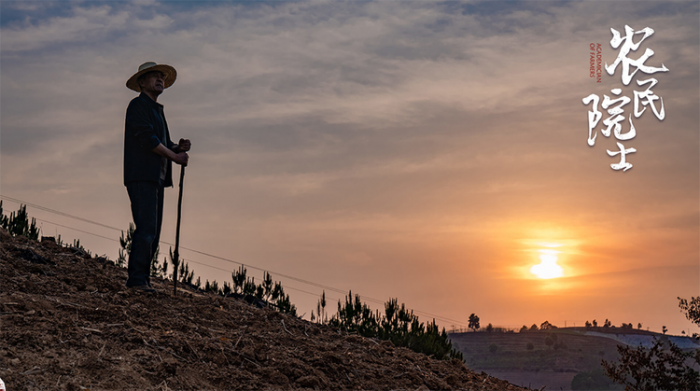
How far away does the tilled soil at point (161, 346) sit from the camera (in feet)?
18.2

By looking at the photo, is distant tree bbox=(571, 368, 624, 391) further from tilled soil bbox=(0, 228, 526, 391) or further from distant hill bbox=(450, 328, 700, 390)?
tilled soil bbox=(0, 228, 526, 391)

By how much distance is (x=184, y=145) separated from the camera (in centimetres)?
949

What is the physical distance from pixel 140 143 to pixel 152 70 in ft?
3.98

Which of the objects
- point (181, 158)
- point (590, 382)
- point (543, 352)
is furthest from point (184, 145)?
point (543, 352)

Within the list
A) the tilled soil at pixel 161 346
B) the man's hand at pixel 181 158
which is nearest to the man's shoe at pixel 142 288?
the tilled soil at pixel 161 346

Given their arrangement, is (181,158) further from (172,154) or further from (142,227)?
(142,227)

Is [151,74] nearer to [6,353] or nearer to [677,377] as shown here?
[6,353]

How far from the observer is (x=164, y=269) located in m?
15.6

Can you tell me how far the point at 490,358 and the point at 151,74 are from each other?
10384 centimetres

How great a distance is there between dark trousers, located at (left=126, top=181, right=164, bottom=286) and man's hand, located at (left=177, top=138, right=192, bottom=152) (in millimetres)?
769

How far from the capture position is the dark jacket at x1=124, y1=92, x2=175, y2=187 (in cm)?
877

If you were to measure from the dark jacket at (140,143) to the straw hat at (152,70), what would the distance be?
0.41 m

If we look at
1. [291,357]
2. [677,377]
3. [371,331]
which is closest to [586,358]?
[677,377]

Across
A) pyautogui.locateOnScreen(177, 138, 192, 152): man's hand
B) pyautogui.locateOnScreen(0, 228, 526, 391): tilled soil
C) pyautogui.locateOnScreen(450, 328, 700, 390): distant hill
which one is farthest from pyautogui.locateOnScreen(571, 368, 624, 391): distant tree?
pyautogui.locateOnScreen(177, 138, 192, 152): man's hand
